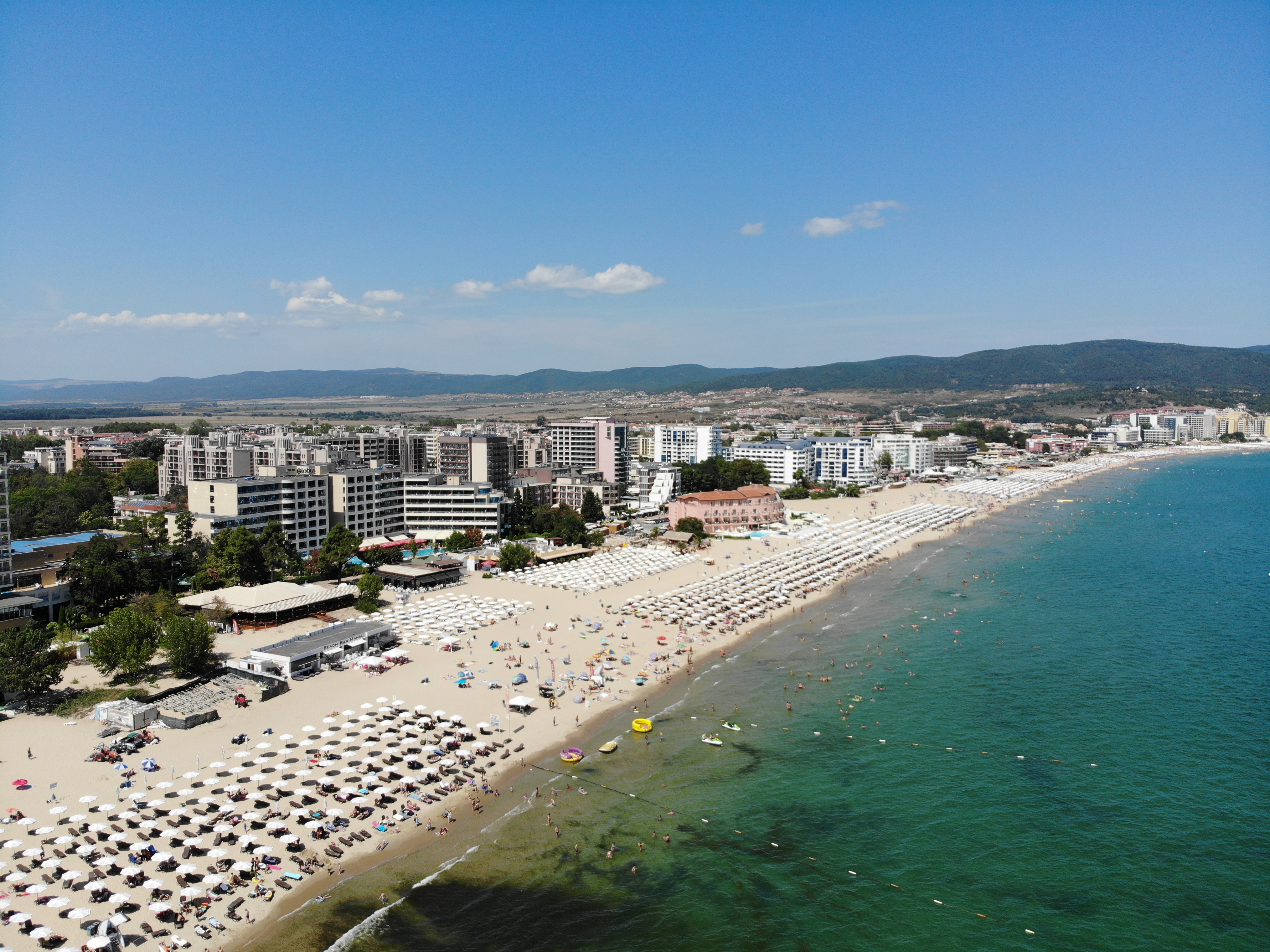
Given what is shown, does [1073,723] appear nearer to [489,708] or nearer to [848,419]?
[489,708]

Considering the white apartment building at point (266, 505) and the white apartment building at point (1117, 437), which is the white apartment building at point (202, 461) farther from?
the white apartment building at point (1117, 437)

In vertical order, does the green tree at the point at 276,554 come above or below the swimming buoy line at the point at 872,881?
above

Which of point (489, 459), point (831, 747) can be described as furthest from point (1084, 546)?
point (489, 459)

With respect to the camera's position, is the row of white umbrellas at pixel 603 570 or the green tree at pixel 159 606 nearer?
the green tree at pixel 159 606

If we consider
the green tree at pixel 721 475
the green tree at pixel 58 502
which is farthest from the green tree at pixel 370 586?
the green tree at pixel 721 475

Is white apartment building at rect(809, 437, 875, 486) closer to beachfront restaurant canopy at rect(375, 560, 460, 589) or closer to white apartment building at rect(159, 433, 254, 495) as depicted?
beachfront restaurant canopy at rect(375, 560, 460, 589)

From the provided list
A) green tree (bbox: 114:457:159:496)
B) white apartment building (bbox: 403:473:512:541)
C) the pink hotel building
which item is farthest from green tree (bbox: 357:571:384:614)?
green tree (bbox: 114:457:159:496)

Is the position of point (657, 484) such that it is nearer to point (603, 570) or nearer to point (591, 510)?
point (591, 510)
